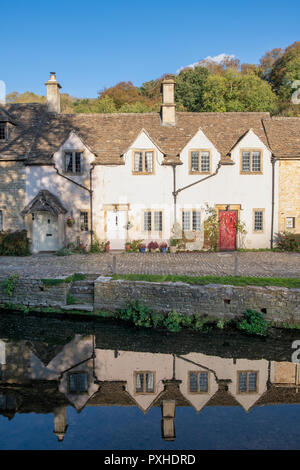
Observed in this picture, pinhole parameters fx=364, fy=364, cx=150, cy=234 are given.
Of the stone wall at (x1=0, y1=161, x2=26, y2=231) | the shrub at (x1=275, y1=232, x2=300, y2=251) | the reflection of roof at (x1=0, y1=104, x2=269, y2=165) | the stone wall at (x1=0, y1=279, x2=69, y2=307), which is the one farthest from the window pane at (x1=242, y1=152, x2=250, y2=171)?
the stone wall at (x1=0, y1=279, x2=69, y2=307)

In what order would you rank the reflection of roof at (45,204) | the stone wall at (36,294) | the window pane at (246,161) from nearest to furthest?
the stone wall at (36,294), the reflection of roof at (45,204), the window pane at (246,161)

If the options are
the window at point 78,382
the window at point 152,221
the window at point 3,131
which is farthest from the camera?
the window at point 3,131

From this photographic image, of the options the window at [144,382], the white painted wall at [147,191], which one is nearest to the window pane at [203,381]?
the window at [144,382]

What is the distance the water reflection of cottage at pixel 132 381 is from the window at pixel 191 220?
38.2 ft

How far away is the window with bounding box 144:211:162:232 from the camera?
21.7 meters

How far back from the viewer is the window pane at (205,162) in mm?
21516

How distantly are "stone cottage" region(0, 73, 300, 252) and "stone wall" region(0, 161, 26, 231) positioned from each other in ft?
0.19

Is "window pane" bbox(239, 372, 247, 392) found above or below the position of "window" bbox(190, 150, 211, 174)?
below

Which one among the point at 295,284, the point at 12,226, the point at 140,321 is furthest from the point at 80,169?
the point at 295,284

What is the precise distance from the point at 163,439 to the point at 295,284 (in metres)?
7.63

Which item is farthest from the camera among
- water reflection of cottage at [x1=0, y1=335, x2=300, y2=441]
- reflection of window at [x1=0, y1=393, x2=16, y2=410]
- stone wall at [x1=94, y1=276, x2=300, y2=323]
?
stone wall at [x1=94, y1=276, x2=300, y2=323]

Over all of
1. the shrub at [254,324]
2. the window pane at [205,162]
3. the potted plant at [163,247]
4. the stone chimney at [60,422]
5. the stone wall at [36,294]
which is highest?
the window pane at [205,162]

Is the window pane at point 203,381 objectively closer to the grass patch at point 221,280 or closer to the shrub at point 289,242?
the grass patch at point 221,280

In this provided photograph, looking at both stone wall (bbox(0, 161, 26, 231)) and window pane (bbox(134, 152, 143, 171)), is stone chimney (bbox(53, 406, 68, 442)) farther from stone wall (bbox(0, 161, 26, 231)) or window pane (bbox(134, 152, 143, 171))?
window pane (bbox(134, 152, 143, 171))
